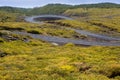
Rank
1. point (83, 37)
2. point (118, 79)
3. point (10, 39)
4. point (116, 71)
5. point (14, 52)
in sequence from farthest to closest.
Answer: point (83, 37), point (10, 39), point (14, 52), point (116, 71), point (118, 79)

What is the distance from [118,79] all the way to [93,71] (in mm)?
5819

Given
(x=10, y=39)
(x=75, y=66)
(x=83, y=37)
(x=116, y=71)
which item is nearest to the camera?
(x=116, y=71)

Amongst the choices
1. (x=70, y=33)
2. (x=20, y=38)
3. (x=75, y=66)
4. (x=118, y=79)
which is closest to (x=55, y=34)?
(x=70, y=33)

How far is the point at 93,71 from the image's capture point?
41000 mm

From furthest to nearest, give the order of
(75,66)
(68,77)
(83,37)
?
(83,37)
(75,66)
(68,77)

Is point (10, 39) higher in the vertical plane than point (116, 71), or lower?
lower

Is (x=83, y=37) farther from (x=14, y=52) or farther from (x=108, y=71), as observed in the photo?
(x=108, y=71)

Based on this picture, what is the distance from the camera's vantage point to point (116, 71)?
1553 inches

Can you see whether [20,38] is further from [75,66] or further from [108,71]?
[108,71]

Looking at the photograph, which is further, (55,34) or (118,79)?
(55,34)

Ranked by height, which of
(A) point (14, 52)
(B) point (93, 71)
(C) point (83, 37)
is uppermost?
(B) point (93, 71)

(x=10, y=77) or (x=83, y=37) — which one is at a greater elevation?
(x=10, y=77)

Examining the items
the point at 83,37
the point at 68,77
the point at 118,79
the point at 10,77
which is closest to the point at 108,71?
the point at 118,79

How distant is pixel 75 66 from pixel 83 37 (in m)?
121
